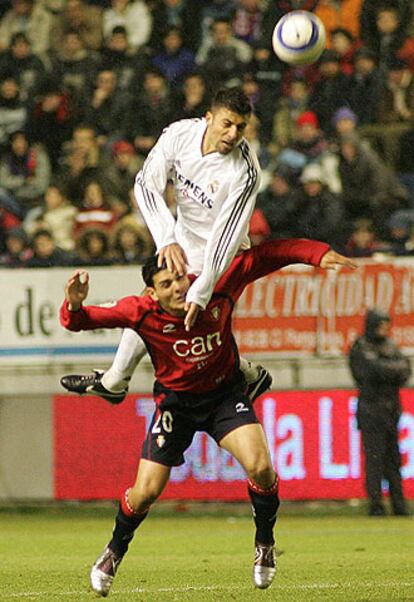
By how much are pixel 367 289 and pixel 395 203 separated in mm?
1880

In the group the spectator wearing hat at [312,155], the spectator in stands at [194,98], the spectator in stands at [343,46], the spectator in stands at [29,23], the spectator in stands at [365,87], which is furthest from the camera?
the spectator in stands at [29,23]

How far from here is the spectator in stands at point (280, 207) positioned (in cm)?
1622

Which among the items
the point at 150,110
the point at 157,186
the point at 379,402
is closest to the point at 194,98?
the point at 150,110

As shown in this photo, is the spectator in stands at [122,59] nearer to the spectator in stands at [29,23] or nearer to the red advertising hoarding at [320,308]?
the spectator in stands at [29,23]

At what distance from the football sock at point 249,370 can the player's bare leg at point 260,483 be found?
2.35 feet

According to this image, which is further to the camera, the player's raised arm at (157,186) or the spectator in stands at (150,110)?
the spectator in stands at (150,110)

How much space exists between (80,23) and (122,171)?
322 centimetres

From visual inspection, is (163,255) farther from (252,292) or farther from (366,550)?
(252,292)

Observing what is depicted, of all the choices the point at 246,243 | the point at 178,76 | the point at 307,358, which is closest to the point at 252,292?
the point at 307,358

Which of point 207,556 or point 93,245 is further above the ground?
point 93,245

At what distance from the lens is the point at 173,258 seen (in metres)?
8.09

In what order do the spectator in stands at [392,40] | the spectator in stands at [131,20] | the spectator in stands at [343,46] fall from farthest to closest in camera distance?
the spectator in stands at [131,20], the spectator in stands at [343,46], the spectator in stands at [392,40]

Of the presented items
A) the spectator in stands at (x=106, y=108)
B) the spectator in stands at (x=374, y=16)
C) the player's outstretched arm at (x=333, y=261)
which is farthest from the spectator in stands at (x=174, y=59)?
the player's outstretched arm at (x=333, y=261)

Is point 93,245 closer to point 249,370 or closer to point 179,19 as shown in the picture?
point 179,19
